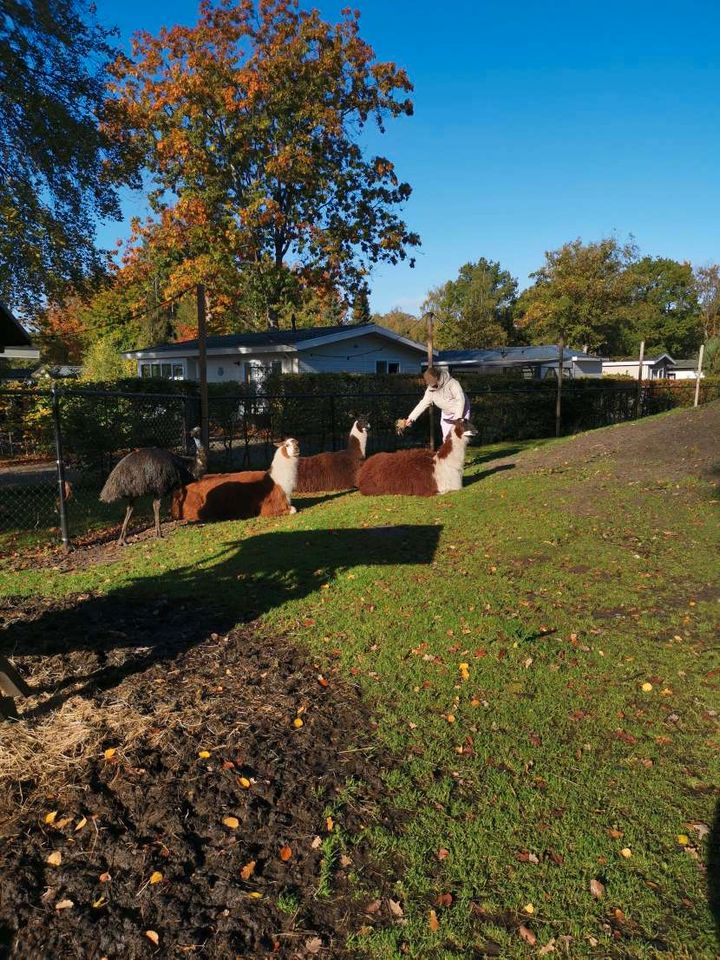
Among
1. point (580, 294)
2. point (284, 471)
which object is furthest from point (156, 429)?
point (580, 294)

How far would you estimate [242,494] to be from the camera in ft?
34.9

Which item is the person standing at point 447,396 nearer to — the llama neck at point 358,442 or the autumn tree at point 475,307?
the llama neck at point 358,442

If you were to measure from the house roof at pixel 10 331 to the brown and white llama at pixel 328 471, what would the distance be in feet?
18.4

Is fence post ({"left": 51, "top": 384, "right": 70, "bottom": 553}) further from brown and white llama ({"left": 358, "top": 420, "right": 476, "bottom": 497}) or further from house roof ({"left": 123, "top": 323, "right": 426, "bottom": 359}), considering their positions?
house roof ({"left": 123, "top": 323, "right": 426, "bottom": 359})

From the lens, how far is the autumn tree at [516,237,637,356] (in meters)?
64.5

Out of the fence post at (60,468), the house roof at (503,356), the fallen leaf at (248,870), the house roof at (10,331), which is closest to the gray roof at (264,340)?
the house roof at (503,356)

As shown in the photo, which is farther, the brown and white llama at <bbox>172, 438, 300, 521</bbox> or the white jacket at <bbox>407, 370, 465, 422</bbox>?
the white jacket at <bbox>407, 370, 465, 422</bbox>

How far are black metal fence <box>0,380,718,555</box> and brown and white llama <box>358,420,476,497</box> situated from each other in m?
3.81

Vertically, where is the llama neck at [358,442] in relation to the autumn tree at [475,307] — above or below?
below

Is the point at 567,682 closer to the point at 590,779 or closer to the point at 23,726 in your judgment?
the point at 590,779

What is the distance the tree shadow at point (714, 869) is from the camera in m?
2.67

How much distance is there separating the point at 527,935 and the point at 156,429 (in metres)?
13.4

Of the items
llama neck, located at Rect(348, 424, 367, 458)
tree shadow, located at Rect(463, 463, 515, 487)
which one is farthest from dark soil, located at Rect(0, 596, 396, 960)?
llama neck, located at Rect(348, 424, 367, 458)

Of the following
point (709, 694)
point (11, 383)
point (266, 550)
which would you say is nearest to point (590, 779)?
point (709, 694)
